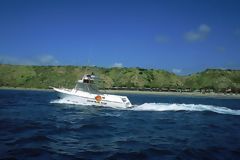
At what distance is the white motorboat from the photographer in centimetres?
5269

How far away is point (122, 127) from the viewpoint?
31.2 m

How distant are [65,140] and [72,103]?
33.5 meters

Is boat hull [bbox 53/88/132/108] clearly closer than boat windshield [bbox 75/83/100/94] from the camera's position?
Yes

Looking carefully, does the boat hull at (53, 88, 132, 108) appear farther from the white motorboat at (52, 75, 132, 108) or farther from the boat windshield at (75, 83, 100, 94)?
the boat windshield at (75, 83, 100, 94)

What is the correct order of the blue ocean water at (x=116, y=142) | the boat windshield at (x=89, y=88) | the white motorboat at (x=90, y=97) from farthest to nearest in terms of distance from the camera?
the boat windshield at (x=89, y=88), the white motorboat at (x=90, y=97), the blue ocean water at (x=116, y=142)

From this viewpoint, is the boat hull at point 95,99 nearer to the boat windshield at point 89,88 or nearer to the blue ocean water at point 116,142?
the boat windshield at point 89,88

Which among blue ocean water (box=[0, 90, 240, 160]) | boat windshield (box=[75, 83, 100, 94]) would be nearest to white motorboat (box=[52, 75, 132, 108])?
boat windshield (box=[75, 83, 100, 94])

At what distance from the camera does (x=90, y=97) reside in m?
53.8

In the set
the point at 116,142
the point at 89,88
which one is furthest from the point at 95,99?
the point at 116,142

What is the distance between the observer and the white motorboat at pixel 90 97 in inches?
2074

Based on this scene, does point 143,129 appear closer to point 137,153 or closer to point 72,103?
point 137,153

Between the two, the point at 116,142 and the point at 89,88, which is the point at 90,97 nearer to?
the point at 89,88

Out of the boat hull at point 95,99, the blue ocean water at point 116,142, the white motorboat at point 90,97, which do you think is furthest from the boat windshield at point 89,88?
the blue ocean water at point 116,142

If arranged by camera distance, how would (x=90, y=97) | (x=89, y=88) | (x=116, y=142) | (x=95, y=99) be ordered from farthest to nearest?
(x=89, y=88)
(x=90, y=97)
(x=95, y=99)
(x=116, y=142)
